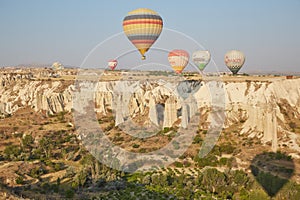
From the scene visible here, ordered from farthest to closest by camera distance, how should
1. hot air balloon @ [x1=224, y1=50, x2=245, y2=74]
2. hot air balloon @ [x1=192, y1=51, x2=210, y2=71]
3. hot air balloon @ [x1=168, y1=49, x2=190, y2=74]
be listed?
hot air balloon @ [x1=192, y1=51, x2=210, y2=71] < hot air balloon @ [x1=224, y1=50, x2=245, y2=74] < hot air balloon @ [x1=168, y1=49, x2=190, y2=74]

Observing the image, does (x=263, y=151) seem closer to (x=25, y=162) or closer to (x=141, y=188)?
(x=141, y=188)

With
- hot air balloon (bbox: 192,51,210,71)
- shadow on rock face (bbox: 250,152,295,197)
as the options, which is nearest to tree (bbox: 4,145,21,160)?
shadow on rock face (bbox: 250,152,295,197)

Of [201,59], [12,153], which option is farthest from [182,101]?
[201,59]

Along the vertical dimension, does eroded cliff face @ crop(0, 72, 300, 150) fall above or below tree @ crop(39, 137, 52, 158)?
above

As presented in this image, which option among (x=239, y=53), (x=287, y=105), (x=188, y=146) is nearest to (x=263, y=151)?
(x=188, y=146)

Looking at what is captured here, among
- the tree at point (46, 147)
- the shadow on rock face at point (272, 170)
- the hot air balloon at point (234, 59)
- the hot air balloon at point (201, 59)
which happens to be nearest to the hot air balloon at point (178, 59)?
the hot air balloon at point (201, 59)

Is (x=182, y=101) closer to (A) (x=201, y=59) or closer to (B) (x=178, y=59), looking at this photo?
(B) (x=178, y=59)

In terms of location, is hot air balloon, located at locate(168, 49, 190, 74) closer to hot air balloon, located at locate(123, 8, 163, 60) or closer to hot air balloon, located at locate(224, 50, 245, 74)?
hot air balloon, located at locate(224, 50, 245, 74)
